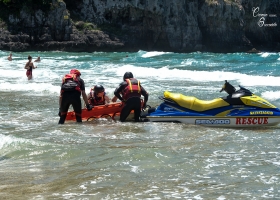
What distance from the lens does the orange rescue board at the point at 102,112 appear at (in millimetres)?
9125

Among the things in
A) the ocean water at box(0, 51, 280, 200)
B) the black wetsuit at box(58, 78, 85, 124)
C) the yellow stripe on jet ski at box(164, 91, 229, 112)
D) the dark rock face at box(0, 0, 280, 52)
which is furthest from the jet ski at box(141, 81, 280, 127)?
the dark rock face at box(0, 0, 280, 52)

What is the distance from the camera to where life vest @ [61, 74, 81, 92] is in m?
8.59

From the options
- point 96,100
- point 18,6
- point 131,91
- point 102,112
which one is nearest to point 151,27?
point 18,6

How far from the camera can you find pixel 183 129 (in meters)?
8.16

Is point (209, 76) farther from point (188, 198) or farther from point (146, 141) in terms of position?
point (188, 198)

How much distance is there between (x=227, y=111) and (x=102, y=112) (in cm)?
244

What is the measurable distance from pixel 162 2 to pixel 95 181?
203 ft

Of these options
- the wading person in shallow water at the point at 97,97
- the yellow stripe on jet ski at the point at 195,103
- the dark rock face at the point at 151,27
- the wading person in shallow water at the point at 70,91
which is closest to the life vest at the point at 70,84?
the wading person in shallow water at the point at 70,91

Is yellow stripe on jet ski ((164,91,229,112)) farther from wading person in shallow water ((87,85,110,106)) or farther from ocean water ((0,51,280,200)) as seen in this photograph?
wading person in shallow water ((87,85,110,106))

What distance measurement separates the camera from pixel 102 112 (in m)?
9.12

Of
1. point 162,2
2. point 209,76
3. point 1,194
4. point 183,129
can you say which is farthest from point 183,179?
point 162,2

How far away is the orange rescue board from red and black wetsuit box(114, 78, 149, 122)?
0.33 m

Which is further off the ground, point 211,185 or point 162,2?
point 162,2

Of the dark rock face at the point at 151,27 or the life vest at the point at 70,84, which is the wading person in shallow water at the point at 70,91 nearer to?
the life vest at the point at 70,84
